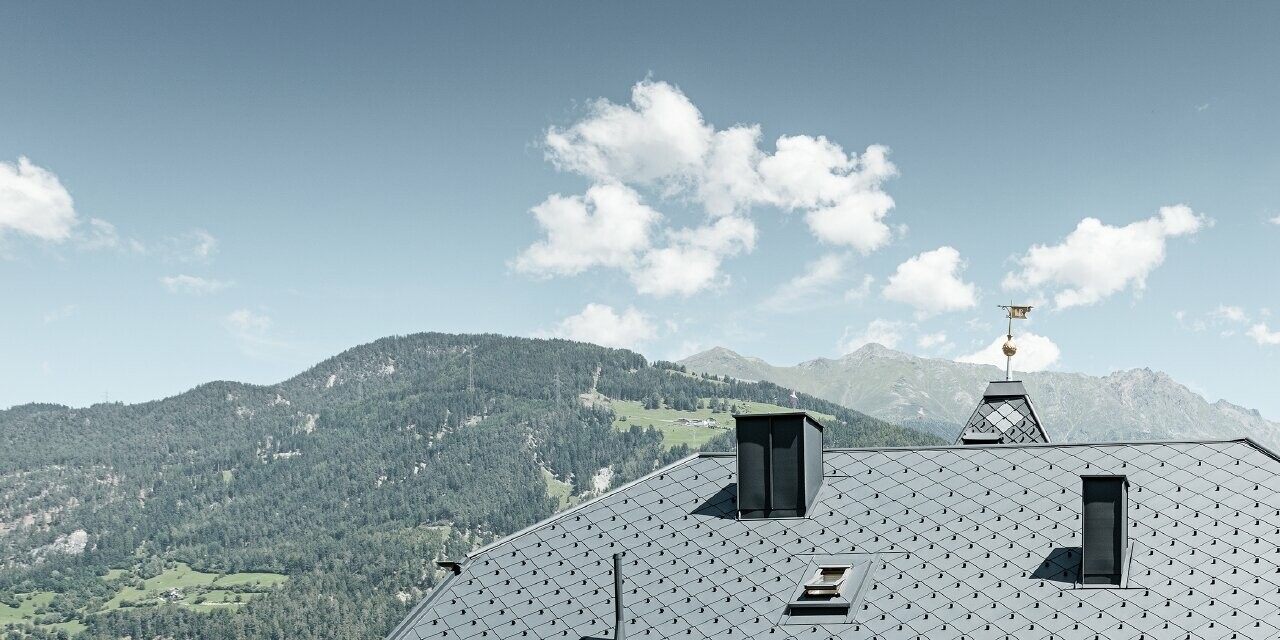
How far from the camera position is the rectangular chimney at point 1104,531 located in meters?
23.1

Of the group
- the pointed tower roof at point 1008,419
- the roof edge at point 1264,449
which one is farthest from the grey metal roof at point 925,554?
the pointed tower roof at point 1008,419

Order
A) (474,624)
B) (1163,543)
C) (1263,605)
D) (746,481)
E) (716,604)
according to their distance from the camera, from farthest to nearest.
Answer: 1. (746,481)
2. (474,624)
3. (716,604)
4. (1163,543)
5. (1263,605)

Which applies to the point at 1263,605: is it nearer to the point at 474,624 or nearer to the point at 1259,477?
the point at 1259,477

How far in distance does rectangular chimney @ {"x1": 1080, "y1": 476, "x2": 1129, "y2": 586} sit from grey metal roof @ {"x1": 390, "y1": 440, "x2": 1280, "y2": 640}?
0.38m

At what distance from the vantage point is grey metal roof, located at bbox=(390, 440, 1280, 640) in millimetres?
22719

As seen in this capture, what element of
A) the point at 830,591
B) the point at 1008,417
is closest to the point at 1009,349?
the point at 1008,417

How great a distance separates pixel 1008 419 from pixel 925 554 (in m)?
22.3

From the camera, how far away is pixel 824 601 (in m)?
24.5

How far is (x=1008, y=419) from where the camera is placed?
4591 cm

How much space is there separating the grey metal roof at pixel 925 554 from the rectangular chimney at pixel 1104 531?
1.26 ft

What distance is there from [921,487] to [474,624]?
11742mm

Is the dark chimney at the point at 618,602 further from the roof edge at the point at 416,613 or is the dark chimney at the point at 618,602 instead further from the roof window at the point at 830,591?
the roof edge at the point at 416,613

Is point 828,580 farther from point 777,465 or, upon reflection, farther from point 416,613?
point 416,613

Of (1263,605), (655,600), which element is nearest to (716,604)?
(655,600)
